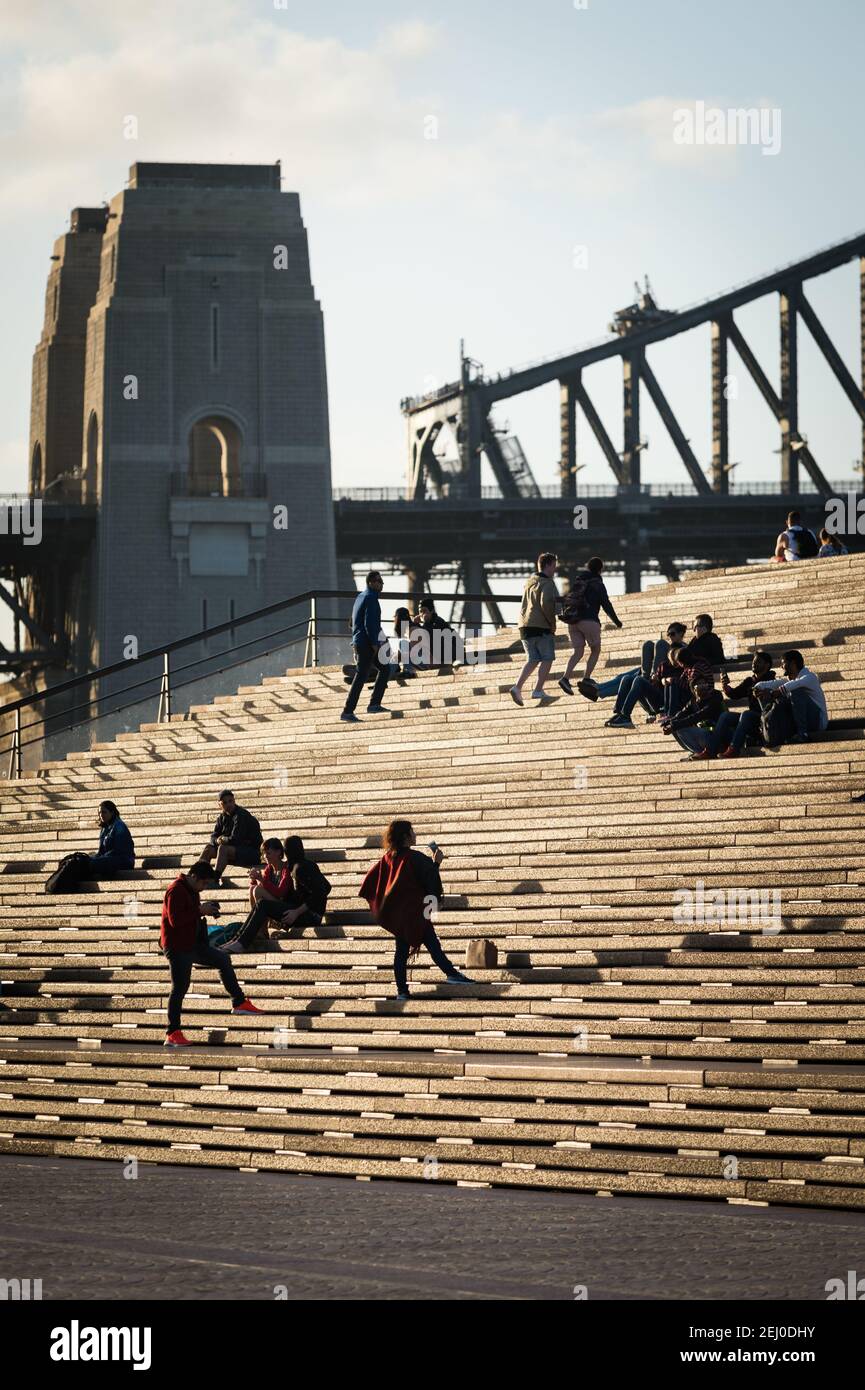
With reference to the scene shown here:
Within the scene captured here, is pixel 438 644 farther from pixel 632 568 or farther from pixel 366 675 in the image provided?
pixel 632 568

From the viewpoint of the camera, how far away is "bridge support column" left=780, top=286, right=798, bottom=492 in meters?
87.8

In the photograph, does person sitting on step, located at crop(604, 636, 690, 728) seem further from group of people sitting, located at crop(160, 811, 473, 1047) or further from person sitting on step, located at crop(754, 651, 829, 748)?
group of people sitting, located at crop(160, 811, 473, 1047)

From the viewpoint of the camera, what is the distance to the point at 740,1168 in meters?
11.2

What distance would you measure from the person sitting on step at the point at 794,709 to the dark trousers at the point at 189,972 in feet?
17.3

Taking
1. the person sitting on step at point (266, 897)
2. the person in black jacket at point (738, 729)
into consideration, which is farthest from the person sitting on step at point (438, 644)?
the person sitting on step at point (266, 897)

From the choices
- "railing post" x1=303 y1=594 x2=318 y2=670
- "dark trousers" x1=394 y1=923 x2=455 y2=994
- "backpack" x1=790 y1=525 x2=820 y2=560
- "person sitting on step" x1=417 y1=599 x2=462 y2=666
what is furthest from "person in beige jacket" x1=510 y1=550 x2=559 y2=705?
"dark trousers" x1=394 y1=923 x2=455 y2=994

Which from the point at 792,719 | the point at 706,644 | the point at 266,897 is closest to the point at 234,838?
the point at 266,897

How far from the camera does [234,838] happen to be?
60.7ft

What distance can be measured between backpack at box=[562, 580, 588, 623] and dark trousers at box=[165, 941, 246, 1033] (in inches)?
276

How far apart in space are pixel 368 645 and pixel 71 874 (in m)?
4.62

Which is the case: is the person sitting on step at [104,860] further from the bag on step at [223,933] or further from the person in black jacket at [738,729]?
the person in black jacket at [738,729]

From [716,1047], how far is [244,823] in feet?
22.2

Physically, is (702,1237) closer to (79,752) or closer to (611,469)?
(79,752)
